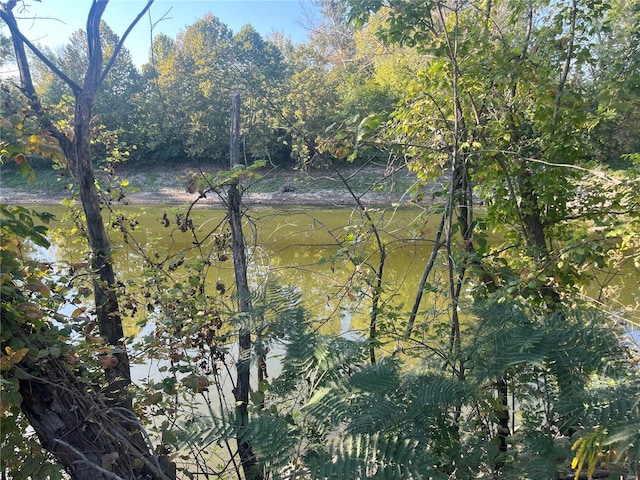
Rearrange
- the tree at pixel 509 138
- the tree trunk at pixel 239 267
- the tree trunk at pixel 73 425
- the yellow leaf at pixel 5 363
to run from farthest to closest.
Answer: the tree at pixel 509 138 → the tree trunk at pixel 239 267 → the tree trunk at pixel 73 425 → the yellow leaf at pixel 5 363

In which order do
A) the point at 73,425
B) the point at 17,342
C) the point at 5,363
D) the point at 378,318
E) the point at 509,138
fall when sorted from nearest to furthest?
the point at 5,363, the point at 17,342, the point at 73,425, the point at 378,318, the point at 509,138

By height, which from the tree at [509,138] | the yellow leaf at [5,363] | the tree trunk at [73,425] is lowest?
the tree trunk at [73,425]

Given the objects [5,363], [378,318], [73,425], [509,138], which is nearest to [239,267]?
[378,318]

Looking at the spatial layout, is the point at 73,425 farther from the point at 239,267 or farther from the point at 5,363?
the point at 239,267

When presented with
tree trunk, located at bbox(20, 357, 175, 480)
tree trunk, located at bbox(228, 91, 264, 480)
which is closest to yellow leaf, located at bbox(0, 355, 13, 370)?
tree trunk, located at bbox(20, 357, 175, 480)

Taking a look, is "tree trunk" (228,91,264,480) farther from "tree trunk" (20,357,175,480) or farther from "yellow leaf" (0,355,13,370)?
"yellow leaf" (0,355,13,370)

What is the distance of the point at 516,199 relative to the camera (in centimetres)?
281

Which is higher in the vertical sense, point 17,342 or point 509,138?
point 509,138

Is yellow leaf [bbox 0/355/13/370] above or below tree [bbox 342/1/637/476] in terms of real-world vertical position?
below

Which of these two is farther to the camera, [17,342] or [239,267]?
[239,267]

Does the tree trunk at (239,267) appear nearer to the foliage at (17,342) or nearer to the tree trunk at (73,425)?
the tree trunk at (73,425)

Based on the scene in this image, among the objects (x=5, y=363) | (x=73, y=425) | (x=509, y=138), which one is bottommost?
(x=73, y=425)

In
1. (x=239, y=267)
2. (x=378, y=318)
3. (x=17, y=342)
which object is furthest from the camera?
(x=378, y=318)

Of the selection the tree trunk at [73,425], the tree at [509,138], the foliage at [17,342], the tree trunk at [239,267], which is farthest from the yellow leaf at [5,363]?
the tree at [509,138]
